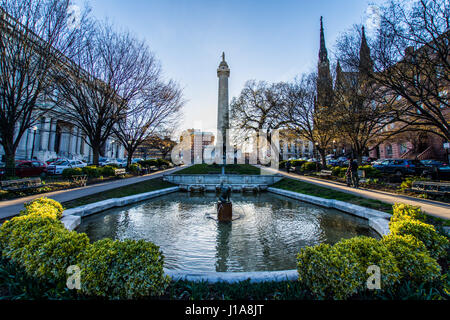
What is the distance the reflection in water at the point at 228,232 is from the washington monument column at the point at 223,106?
2330 centimetres

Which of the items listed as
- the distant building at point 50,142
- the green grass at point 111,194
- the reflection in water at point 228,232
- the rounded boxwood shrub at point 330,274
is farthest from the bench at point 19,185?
the rounded boxwood shrub at point 330,274

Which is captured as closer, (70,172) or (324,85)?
(70,172)

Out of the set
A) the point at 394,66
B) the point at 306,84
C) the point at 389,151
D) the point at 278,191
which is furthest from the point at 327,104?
the point at 389,151

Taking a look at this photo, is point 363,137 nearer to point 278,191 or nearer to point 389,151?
point 278,191

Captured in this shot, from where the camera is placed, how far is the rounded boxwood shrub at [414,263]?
118 inches

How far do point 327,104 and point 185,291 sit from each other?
72.8ft

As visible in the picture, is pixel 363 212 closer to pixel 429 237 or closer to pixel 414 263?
pixel 429 237

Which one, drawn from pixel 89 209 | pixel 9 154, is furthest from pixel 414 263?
pixel 9 154

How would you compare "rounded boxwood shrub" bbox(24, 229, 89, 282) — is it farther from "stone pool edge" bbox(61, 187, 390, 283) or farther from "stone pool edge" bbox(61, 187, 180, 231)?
"stone pool edge" bbox(61, 187, 180, 231)

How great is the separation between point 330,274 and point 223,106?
34328mm

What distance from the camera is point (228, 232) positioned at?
6.50 metres

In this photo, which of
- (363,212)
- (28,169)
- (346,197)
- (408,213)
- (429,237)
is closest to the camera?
(429,237)

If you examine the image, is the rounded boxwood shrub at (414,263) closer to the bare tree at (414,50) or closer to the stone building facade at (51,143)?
the bare tree at (414,50)

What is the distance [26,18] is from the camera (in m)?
11.7
